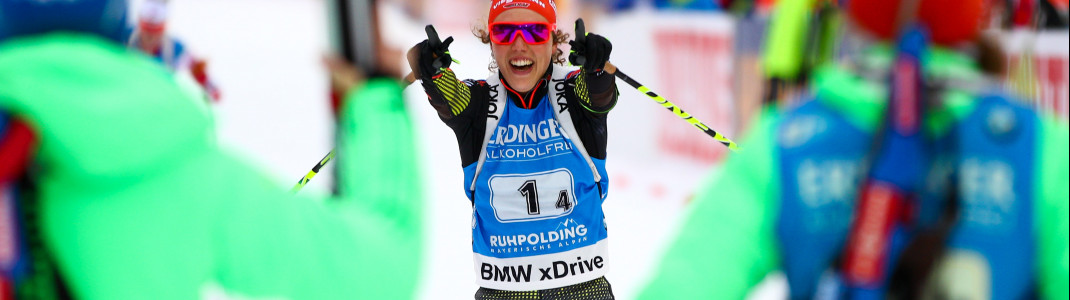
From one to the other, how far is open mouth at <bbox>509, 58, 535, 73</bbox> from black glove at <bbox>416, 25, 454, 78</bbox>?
0.77 ft

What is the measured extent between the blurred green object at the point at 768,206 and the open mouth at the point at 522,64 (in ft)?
3.91

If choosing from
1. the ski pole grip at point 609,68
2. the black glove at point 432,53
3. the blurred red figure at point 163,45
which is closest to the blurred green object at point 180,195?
the black glove at point 432,53

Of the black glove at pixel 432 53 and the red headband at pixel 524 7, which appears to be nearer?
the black glove at pixel 432 53

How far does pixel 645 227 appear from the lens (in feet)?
17.3

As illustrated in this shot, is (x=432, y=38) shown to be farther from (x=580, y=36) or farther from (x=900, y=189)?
(x=900, y=189)

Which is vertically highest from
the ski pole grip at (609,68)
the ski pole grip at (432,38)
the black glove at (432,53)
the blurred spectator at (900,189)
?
the blurred spectator at (900,189)

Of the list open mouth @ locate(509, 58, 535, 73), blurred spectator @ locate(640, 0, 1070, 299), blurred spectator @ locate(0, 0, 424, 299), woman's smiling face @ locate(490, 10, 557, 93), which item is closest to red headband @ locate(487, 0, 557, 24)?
woman's smiling face @ locate(490, 10, 557, 93)

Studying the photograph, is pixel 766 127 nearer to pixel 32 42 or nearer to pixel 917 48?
pixel 917 48

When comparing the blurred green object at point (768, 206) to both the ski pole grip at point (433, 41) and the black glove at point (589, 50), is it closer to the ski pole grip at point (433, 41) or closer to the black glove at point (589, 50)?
the black glove at point (589, 50)

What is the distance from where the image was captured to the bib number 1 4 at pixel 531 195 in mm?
2621

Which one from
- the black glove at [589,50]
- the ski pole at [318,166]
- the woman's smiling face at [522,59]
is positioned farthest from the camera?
the woman's smiling face at [522,59]

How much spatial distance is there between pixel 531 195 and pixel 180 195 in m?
1.30

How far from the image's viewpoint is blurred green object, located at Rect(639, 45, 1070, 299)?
125 cm

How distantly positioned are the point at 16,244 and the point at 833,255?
124cm
